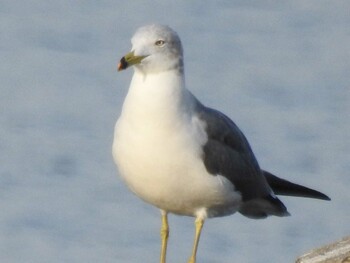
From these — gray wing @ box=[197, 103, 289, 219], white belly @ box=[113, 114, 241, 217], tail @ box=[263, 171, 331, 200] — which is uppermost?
tail @ box=[263, 171, 331, 200]

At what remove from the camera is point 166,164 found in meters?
8.60

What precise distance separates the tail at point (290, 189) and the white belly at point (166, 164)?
46.7 inches

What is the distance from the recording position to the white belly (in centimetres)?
858

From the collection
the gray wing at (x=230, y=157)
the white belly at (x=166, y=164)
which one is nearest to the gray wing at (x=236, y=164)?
the gray wing at (x=230, y=157)

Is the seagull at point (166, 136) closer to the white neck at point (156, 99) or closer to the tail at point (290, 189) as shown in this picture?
the white neck at point (156, 99)

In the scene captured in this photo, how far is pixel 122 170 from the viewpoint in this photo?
8766 millimetres

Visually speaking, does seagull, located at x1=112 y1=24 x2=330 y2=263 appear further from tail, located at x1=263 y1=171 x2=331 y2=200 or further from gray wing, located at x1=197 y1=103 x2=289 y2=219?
tail, located at x1=263 y1=171 x2=331 y2=200

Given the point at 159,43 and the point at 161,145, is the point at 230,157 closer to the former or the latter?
the point at 161,145

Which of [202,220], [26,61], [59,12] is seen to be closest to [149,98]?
[202,220]

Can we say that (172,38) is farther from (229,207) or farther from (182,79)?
(229,207)

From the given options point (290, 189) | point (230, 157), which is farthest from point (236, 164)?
point (290, 189)

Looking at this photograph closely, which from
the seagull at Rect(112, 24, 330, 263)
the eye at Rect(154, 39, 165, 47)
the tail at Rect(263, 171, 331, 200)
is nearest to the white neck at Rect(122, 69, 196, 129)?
the seagull at Rect(112, 24, 330, 263)

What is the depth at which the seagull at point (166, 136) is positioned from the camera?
8.59m

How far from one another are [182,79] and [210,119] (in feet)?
1.03
